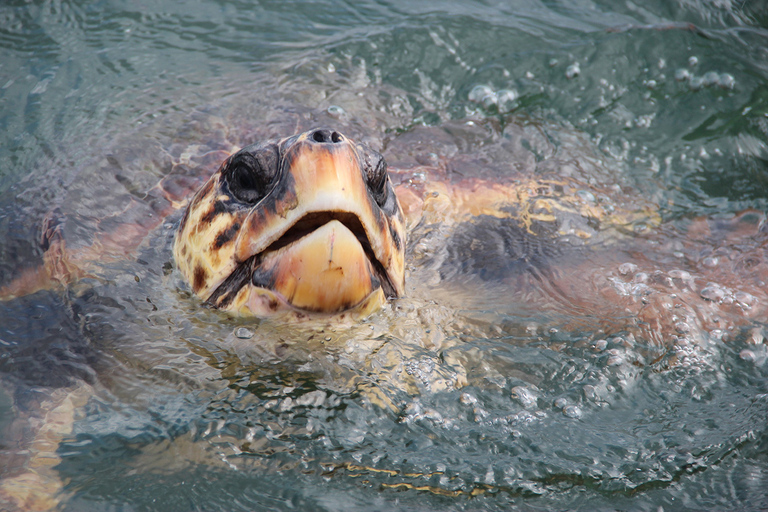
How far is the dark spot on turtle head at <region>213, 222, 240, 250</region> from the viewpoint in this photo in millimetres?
2152

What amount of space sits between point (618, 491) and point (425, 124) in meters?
2.91

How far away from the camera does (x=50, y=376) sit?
2.29 m

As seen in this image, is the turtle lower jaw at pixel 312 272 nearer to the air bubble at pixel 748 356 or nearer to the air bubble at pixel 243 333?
the air bubble at pixel 243 333

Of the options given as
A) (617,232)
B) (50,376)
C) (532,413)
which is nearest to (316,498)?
(532,413)

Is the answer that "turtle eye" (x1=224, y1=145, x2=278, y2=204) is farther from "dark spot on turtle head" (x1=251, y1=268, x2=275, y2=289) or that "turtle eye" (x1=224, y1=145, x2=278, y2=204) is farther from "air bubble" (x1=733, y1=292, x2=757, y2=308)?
"air bubble" (x1=733, y1=292, x2=757, y2=308)

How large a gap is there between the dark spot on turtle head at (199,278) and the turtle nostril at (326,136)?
719mm

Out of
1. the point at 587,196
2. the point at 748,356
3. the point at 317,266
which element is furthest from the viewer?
the point at 587,196

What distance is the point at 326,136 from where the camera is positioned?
2.00 m

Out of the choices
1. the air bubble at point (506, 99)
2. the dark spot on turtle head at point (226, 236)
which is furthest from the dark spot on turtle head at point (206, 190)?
the air bubble at point (506, 99)

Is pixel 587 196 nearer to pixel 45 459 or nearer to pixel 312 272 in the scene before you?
pixel 312 272

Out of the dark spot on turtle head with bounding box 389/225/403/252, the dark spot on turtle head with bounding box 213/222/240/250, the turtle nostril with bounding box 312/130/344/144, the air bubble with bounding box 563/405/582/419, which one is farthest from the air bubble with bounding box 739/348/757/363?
the dark spot on turtle head with bounding box 213/222/240/250

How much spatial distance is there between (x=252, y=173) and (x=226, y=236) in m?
0.26

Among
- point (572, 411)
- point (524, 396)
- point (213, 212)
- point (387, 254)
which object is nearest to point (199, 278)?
point (213, 212)

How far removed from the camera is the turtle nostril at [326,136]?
1985 millimetres
